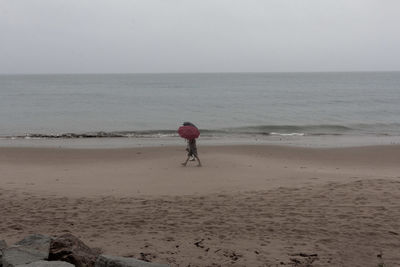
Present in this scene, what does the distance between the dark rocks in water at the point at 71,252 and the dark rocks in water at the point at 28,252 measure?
0.09 metres

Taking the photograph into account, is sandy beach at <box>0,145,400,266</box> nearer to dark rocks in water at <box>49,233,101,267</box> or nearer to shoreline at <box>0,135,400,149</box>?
dark rocks in water at <box>49,233,101,267</box>

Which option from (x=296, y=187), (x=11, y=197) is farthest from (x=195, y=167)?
(x=11, y=197)

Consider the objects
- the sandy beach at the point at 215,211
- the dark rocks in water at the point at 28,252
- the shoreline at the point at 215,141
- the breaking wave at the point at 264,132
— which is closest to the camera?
the dark rocks in water at the point at 28,252

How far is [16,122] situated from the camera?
28.4 m

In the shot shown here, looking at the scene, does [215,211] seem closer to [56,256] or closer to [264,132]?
[56,256]

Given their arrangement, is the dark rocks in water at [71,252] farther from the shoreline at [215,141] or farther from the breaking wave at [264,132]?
the breaking wave at [264,132]

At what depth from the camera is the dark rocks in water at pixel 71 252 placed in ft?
14.2

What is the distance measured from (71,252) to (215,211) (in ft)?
10.4

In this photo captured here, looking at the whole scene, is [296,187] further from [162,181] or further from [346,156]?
[346,156]

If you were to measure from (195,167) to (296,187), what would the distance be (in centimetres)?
401

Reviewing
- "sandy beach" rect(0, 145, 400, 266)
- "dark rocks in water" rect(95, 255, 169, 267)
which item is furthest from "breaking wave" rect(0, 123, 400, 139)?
"dark rocks in water" rect(95, 255, 169, 267)

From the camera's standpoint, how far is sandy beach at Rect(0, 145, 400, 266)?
541 centimetres

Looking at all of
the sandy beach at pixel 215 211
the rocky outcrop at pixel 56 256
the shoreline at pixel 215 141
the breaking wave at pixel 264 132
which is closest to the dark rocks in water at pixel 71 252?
the rocky outcrop at pixel 56 256

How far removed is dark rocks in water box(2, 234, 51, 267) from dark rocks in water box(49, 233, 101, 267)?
9cm
